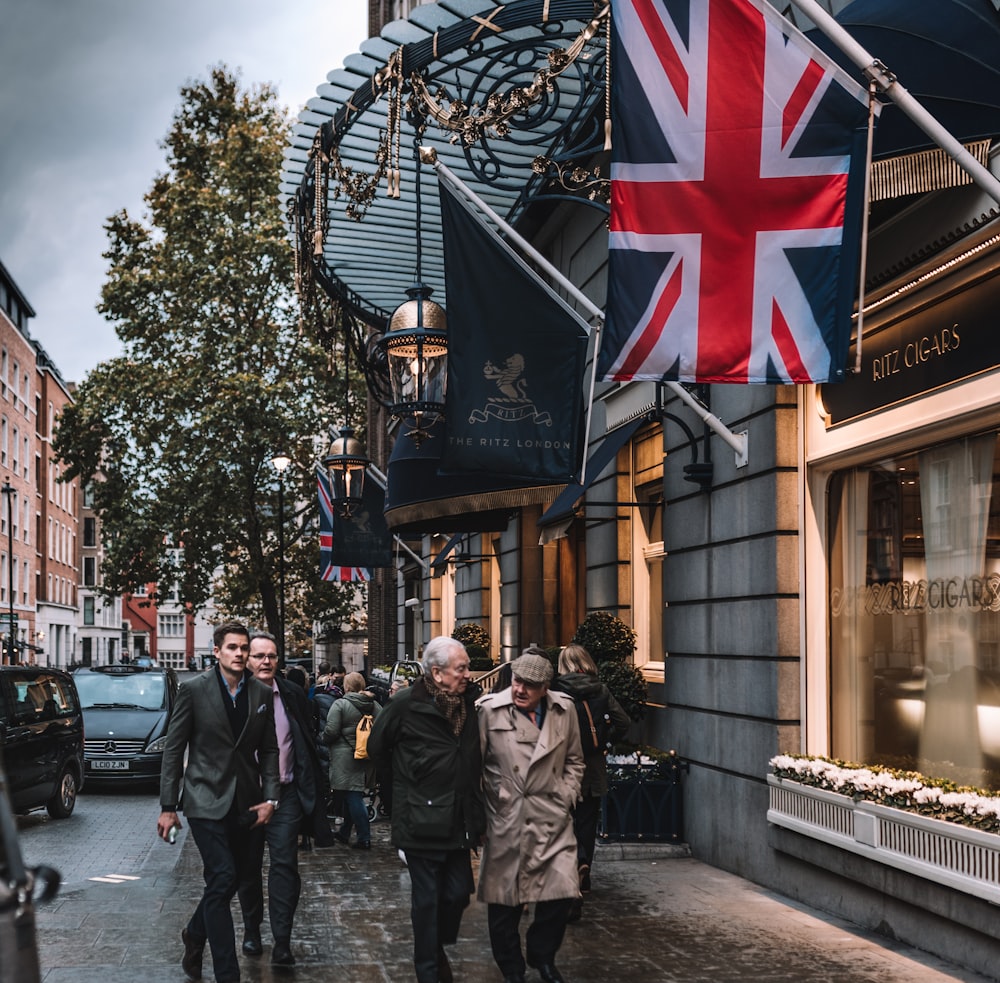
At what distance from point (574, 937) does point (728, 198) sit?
15.5ft

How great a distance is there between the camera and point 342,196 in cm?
1638

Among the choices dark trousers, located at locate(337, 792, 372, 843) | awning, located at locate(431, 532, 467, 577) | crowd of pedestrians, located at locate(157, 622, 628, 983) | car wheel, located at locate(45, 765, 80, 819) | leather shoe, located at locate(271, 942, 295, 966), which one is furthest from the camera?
awning, located at locate(431, 532, 467, 577)

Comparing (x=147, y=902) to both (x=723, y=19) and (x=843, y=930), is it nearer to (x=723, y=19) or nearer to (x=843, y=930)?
(x=843, y=930)

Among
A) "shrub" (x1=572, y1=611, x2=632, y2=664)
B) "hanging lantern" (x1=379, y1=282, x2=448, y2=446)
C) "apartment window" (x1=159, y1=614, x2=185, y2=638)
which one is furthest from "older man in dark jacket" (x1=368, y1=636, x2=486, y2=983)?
"apartment window" (x1=159, y1=614, x2=185, y2=638)

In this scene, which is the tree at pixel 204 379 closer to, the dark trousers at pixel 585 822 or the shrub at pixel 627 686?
the shrub at pixel 627 686

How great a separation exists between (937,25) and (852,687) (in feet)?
15.3

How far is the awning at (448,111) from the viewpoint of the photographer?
1106cm

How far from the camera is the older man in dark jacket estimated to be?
6.70 m

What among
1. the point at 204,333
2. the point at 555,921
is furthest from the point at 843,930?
the point at 204,333

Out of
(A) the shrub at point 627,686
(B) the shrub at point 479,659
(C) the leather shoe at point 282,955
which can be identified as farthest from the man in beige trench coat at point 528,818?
(B) the shrub at point 479,659

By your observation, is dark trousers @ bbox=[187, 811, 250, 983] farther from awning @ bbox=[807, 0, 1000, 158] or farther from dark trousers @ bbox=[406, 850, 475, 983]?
awning @ bbox=[807, 0, 1000, 158]

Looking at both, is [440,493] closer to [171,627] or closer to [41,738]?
[41,738]

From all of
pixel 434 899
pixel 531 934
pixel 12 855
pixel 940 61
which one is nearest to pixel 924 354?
pixel 940 61

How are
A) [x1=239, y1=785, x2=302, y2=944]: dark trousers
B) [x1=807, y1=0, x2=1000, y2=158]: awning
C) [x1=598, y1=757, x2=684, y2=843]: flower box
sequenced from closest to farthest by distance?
[x1=807, y1=0, x2=1000, y2=158]: awning
[x1=239, y1=785, x2=302, y2=944]: dark trousers
[x1=598, y1=757, x2=684, y2=843]: flower box
